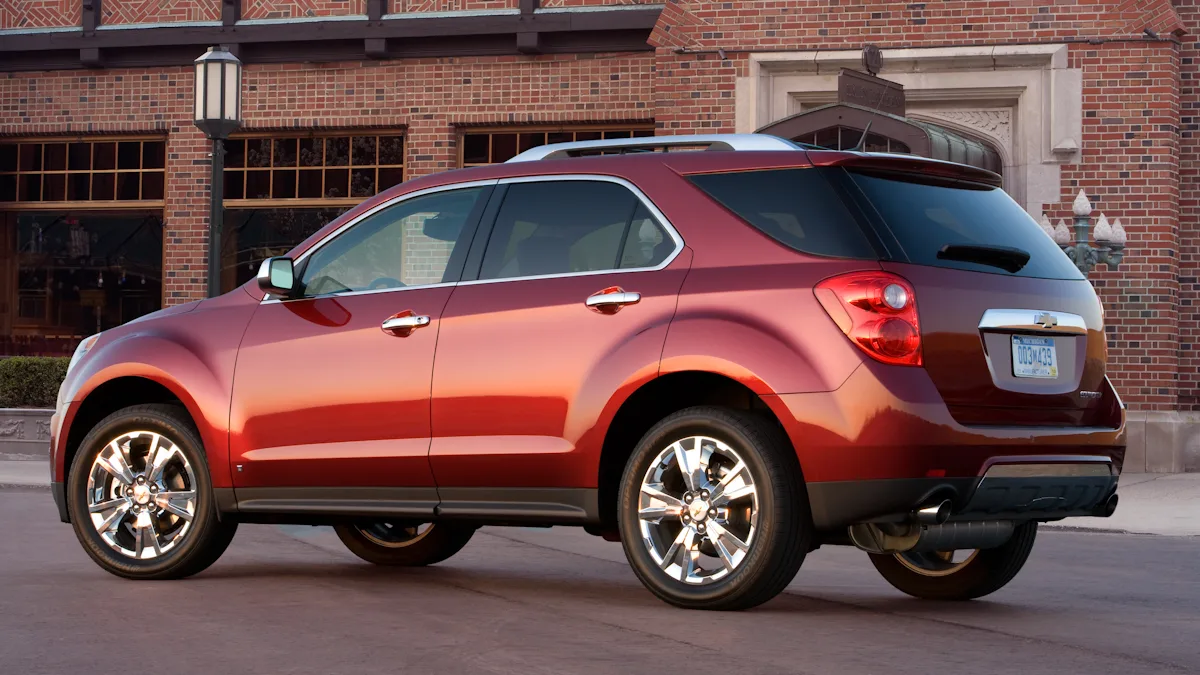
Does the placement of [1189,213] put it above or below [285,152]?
below

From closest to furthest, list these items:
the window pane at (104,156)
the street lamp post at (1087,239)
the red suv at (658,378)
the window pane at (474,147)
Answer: the red suv at (658,378) < the street lamp post at (1087,239) < the window pane at (474,147) < the window pane at (104,156)

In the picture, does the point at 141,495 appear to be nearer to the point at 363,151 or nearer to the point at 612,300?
the point at 612,300

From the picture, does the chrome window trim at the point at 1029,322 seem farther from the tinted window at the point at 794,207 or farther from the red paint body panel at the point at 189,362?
the red paint body panel at the point at 189,362

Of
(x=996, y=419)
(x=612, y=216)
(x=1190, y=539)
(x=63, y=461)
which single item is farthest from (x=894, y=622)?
(x=1190, y=539)

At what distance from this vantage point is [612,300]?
7035 mm

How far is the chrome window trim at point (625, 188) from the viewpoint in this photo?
23.2 feet

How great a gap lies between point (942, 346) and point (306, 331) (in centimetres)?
292

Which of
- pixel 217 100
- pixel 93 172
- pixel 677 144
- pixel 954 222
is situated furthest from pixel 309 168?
pixel 954 222

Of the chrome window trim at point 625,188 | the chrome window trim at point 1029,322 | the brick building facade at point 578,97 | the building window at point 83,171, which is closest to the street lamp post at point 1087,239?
the brick building facade at point 578,97

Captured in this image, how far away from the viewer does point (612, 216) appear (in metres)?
7.34

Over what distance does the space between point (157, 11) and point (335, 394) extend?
15.1 metres

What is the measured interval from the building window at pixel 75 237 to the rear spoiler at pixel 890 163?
624 inches

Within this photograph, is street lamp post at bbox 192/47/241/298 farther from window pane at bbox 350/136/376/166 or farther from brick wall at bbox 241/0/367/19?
brick wall at bbox 241/0/367/19

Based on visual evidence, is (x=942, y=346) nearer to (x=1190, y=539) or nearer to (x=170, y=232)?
(x=1190, y=539)
